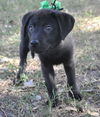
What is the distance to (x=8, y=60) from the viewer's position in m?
6.15

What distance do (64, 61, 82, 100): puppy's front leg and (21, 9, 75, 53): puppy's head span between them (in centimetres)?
45

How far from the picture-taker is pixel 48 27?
3914mm

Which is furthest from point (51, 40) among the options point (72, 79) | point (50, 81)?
point (72, 79)

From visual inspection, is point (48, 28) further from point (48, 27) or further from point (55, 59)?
point (55, 59)

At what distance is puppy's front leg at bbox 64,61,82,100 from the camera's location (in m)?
4.41

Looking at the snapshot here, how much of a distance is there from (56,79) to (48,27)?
1.50 meters

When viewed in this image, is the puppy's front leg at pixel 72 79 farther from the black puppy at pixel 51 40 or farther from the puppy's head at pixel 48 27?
the puppy's head at pixel 48 27

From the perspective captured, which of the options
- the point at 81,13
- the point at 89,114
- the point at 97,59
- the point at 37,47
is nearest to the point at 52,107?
the point at 89,114

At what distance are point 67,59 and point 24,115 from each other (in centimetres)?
81

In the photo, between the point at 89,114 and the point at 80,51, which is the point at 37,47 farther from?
the point at 80,51

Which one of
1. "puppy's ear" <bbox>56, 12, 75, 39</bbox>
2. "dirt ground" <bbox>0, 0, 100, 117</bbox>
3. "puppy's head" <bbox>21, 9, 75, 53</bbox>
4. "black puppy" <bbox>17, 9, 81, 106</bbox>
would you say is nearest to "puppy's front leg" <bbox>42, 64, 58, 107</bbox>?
"black puppy" <bbox>17, 9, 81, 106</bbox>

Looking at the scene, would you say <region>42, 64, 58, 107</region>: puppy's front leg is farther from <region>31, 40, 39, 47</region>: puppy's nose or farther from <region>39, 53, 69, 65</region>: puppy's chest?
<region>31, 40, 39, 47</region>: puppy's nose

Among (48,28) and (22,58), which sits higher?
(48,28)

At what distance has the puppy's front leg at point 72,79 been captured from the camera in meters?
4.41
